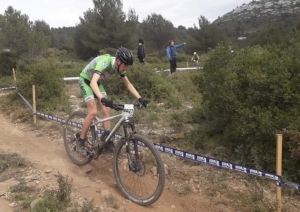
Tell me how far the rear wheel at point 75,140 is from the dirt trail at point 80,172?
0.14 m

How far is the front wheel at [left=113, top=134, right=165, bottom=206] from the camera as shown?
438 cm

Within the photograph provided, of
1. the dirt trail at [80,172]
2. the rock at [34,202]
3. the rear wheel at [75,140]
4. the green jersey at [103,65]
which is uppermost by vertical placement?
the green jersey at [103,65]

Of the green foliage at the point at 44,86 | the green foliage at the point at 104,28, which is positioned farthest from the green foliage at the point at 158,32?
the green foliage at the point at 44,86

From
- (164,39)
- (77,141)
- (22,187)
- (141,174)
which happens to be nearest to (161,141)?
(77,141)

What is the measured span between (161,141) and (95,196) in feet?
8.76

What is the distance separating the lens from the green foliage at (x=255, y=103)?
4.96m

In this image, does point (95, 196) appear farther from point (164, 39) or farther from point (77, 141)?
point (164, 39)

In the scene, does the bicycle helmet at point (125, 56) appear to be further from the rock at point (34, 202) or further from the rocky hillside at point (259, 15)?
the rocky hillside at point (259, 15)

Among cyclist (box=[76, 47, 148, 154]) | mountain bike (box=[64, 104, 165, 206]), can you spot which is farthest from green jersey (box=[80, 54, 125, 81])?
mountain bike (box=[64, 104, 165, 206])

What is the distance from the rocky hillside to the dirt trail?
3883 inches

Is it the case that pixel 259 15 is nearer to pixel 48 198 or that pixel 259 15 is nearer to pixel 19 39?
pixel 19 39

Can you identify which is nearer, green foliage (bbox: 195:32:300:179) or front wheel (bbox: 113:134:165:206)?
front wheel (bbox: 113:134:165:206)

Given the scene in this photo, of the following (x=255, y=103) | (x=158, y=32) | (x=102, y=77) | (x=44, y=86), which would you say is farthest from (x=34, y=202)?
(x=158, y=32)

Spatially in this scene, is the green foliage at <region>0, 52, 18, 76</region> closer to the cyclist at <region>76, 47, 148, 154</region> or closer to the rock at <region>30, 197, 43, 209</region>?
the cyclist at <region>76, 47, 148, 154</region>
